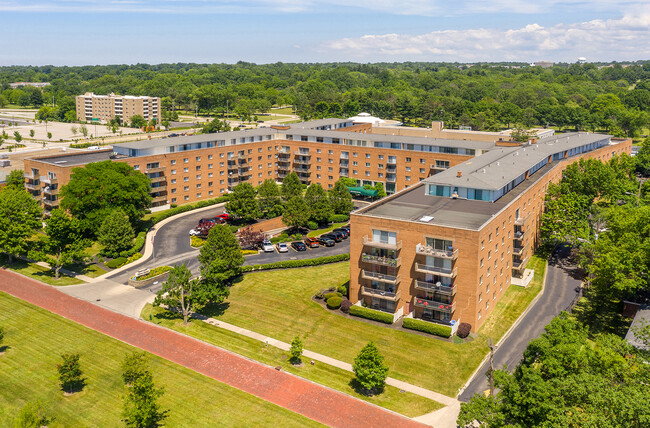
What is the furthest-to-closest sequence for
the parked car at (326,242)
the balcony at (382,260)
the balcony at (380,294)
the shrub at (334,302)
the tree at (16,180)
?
1. the tree at (16,180)
2. the parked car at (326,242)
3. the shrub at (334,302)
4. the balcony at (380,294)
5. the balcony at (382,260)

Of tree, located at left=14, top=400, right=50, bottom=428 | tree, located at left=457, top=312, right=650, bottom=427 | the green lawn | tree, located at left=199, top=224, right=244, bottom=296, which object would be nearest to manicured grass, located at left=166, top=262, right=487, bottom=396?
tree, located at left=199, top=224, right=244, bottom=296

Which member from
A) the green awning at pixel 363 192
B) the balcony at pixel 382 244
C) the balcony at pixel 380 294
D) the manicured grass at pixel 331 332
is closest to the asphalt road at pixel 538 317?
the manicured grass at pixel 331 332

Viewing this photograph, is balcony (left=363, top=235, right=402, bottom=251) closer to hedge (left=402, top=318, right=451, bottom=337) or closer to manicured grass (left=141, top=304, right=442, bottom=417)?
hedge (left=402, top=318, right=451, bottom=337)

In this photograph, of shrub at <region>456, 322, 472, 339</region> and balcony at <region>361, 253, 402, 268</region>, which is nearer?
shrub at <region>456, 322, 472, 339</region>

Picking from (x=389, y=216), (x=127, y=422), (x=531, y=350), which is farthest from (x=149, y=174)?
(x=531, y=350)

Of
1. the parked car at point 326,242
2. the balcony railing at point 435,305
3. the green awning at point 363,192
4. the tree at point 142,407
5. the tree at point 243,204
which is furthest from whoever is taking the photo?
the green awning at point 363,192

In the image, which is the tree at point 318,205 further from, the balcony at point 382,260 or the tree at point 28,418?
the tree at point 28,418

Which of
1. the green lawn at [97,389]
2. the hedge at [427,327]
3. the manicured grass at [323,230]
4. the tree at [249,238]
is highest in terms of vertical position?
the tree at [249,238]
